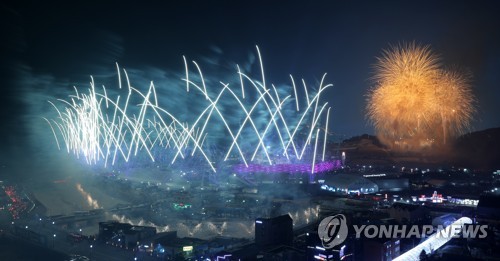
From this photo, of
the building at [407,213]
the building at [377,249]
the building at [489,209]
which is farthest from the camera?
the building at [407,213]

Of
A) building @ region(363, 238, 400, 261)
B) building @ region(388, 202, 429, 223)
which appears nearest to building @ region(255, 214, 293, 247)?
building @ region(363, 238, 400, 261)

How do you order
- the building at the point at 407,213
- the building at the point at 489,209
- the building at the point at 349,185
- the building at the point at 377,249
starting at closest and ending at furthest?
the building at the point at 377,249 < the building at the point at 489,209 < the building at the point at 407,213 < the building at the point at 349,185

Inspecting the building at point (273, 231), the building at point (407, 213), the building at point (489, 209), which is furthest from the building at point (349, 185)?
the building at point (273, 231)

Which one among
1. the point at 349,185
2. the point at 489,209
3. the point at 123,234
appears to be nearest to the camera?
the point at 489,209

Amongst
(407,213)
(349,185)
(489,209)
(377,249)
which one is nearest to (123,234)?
(377,249)

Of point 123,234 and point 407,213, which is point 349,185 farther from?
point 123,234

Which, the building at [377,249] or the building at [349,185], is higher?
the building at [349,185]

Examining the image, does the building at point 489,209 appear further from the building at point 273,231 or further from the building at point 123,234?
the building at point 123,234

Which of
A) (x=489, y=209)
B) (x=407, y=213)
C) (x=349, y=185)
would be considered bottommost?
(x=407, y=213)

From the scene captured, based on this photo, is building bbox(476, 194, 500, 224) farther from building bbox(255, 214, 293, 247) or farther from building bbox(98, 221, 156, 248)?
building bbox(98, 221, 156, 248)

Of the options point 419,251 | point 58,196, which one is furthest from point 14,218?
point 419,251
